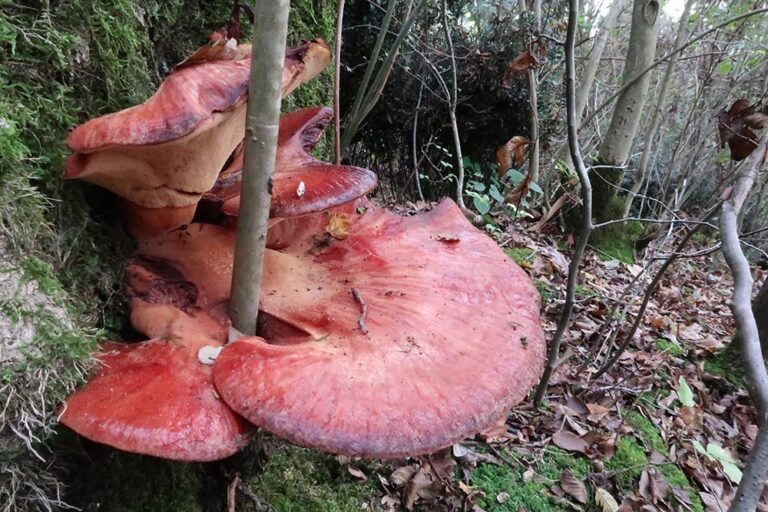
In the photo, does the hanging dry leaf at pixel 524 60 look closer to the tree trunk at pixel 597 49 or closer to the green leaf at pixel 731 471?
the green leaf at pixel 731 471

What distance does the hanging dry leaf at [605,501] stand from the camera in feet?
7.64

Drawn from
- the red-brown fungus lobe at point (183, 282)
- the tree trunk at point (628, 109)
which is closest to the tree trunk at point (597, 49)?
the tree trunk at point (628, 109)

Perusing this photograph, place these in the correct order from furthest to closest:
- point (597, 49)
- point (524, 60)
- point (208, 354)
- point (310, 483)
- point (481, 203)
Result: point (597, 49) → point (481, 203) → point (524, 60) → point (310, 483) → point (208, 354)

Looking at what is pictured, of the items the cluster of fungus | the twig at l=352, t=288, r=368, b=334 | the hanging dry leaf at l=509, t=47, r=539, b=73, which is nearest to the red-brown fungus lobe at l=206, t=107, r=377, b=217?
the cluster of fungus

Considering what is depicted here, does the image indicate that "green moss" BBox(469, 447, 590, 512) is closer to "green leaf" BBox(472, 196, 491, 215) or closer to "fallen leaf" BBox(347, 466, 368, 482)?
"fallen leaf" BBox(347, 466, 368, 482)

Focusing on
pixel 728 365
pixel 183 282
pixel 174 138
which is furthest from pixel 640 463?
pixel 174 138

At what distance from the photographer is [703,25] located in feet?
35.7

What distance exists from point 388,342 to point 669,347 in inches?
132

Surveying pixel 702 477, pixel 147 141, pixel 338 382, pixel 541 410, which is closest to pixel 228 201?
pixel 147 141

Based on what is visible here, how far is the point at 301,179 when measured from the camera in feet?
5.03

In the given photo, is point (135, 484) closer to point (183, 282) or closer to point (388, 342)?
point (183, 282)

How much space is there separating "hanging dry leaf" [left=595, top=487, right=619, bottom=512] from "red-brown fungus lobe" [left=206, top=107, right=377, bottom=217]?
1.89 metres

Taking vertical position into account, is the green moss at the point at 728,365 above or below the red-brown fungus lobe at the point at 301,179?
below

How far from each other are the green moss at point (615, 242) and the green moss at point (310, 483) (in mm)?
4824
